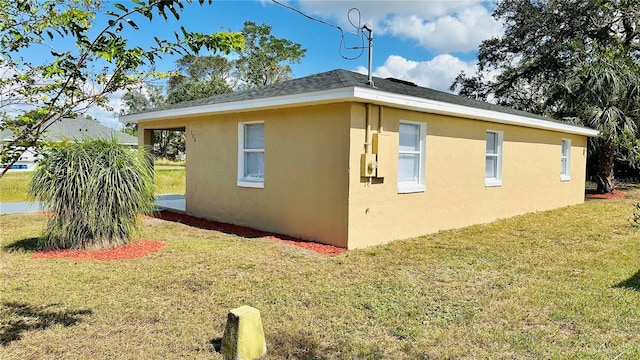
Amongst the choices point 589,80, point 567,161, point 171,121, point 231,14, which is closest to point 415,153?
point 231,14

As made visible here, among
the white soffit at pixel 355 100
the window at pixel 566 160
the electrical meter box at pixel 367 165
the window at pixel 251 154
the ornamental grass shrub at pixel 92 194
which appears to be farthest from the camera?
the window at pixel 566 160

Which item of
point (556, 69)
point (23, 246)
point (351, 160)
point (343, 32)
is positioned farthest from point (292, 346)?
point (556, 69)

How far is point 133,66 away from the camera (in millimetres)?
2734

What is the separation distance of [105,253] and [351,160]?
4.17 m

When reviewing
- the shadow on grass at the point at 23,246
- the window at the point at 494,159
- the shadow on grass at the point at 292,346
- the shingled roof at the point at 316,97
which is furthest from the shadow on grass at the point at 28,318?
the window at the point at 494,159

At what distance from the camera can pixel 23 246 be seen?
712 cm

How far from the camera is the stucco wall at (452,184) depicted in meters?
7.36

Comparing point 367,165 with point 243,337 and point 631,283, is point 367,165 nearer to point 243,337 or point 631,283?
point 631,283

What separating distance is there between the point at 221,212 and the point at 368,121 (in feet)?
14.4

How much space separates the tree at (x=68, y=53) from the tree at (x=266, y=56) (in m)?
37.4

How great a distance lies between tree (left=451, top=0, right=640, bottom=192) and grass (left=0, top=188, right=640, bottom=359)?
9.59m

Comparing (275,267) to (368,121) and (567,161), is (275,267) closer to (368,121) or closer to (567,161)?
(368,121)

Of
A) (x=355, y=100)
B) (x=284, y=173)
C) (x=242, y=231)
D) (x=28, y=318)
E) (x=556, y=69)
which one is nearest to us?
(x=28, y=318)

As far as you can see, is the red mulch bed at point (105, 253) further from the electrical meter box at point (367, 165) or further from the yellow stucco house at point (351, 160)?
the electrical meter box at point (367, 165)
